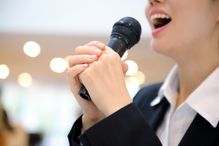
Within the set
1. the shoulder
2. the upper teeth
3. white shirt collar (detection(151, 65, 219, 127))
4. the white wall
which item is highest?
the upper teeth

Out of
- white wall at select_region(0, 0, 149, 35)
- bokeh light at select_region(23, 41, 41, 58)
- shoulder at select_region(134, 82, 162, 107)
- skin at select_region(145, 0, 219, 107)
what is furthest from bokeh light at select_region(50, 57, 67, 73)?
skin at select_region(145, 0, 219, 107)

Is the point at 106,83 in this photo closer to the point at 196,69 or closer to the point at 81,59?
the point at 81,59

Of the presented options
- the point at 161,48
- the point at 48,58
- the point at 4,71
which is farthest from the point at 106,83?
the point at 4,71

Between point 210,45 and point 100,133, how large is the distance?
32 cm

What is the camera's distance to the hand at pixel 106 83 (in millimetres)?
663

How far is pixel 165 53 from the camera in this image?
802 millimetres

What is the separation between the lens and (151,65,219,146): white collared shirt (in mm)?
745

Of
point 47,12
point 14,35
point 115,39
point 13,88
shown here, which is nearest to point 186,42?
point 115,39

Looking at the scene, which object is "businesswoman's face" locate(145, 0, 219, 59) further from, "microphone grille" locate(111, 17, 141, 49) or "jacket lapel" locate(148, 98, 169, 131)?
"jacket lapel" locate(148, 98, 169, 131)

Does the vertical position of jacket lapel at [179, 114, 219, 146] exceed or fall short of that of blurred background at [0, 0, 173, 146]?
it exceeds it

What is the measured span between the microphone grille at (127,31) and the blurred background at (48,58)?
2084 mm

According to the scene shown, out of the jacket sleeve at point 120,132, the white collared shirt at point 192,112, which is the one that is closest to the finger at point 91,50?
the jacket sleeve at point 120,132

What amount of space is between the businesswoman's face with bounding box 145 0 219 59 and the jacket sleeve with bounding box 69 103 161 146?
0.21m

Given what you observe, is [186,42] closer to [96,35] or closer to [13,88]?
[96,35]
